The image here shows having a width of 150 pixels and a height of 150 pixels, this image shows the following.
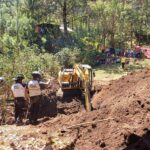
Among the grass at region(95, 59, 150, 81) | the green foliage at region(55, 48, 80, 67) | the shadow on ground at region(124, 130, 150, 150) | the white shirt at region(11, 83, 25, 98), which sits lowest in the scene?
the grass at region(95, 59, 150, 81)

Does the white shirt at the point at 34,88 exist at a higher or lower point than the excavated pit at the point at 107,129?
higher

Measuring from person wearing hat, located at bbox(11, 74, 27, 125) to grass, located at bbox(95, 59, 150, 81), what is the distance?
15.6 m

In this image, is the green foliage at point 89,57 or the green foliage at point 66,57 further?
the green foliage at point 89,57

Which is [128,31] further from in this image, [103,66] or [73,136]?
[73,136]

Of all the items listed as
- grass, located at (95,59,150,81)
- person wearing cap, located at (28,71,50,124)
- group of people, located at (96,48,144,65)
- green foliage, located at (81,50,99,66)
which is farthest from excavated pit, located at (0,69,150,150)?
group of people, located at (96,48,144,65)

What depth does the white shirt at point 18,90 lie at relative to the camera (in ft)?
45.8

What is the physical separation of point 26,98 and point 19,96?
48cm

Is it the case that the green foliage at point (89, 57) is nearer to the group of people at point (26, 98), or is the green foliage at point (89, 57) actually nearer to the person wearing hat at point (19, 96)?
the group of people at point (26, 98)

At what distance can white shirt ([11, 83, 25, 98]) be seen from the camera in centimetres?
1396

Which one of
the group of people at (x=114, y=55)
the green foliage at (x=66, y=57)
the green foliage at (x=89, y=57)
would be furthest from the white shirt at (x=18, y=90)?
the group of people at (x=114, y=55)

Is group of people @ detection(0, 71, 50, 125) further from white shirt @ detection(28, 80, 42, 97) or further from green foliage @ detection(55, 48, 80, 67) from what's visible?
green foliage @ detection(55, 48, 80, 67)

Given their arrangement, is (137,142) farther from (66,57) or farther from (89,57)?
(89,57)

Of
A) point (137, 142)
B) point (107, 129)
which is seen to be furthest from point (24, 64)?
point (137, 142)

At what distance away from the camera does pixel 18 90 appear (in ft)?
46.1
